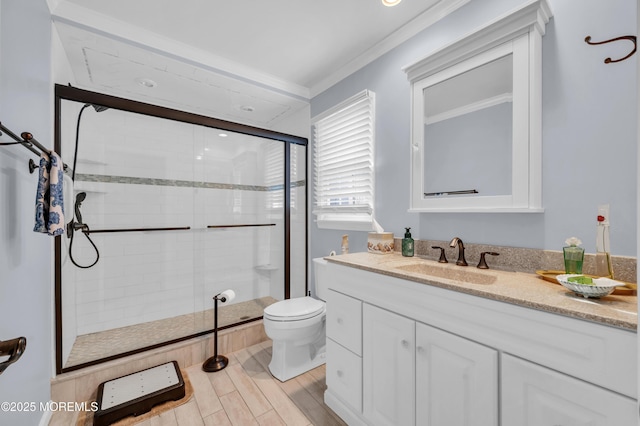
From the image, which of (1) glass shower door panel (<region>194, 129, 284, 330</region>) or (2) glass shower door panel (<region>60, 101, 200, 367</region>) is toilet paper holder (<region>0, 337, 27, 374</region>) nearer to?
(2) glass shower door panel (<region>60, 101, 200, 367</region>)

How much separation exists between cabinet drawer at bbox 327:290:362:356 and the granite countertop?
0.72 feet

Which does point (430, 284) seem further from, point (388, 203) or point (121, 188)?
point (121, 188)

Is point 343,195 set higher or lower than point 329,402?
higher

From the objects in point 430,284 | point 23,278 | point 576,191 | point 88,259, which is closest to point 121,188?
point 88,259

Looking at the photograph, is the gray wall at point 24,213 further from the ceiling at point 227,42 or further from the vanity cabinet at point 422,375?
the vanity cabinet at point 422,375

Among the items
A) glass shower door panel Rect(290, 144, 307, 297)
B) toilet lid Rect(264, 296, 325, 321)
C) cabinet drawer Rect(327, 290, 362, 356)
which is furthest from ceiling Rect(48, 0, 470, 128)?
toilet lid Rect(264, 296, 325, 321)

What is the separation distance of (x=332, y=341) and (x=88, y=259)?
6.93ft

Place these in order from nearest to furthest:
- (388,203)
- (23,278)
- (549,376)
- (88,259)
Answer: (549,376) < (23,278) < (388,203) < (88,259)

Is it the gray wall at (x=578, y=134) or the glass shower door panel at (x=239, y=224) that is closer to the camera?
the gray wall at (x=578, y=134)

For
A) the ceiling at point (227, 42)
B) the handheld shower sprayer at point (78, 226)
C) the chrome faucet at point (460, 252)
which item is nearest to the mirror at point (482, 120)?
the chrome faucet at point (460, 252)

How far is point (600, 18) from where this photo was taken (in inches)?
45.6

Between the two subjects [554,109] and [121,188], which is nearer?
[554,109]

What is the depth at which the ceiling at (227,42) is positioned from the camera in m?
1.75

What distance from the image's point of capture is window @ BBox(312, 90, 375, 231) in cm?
217
